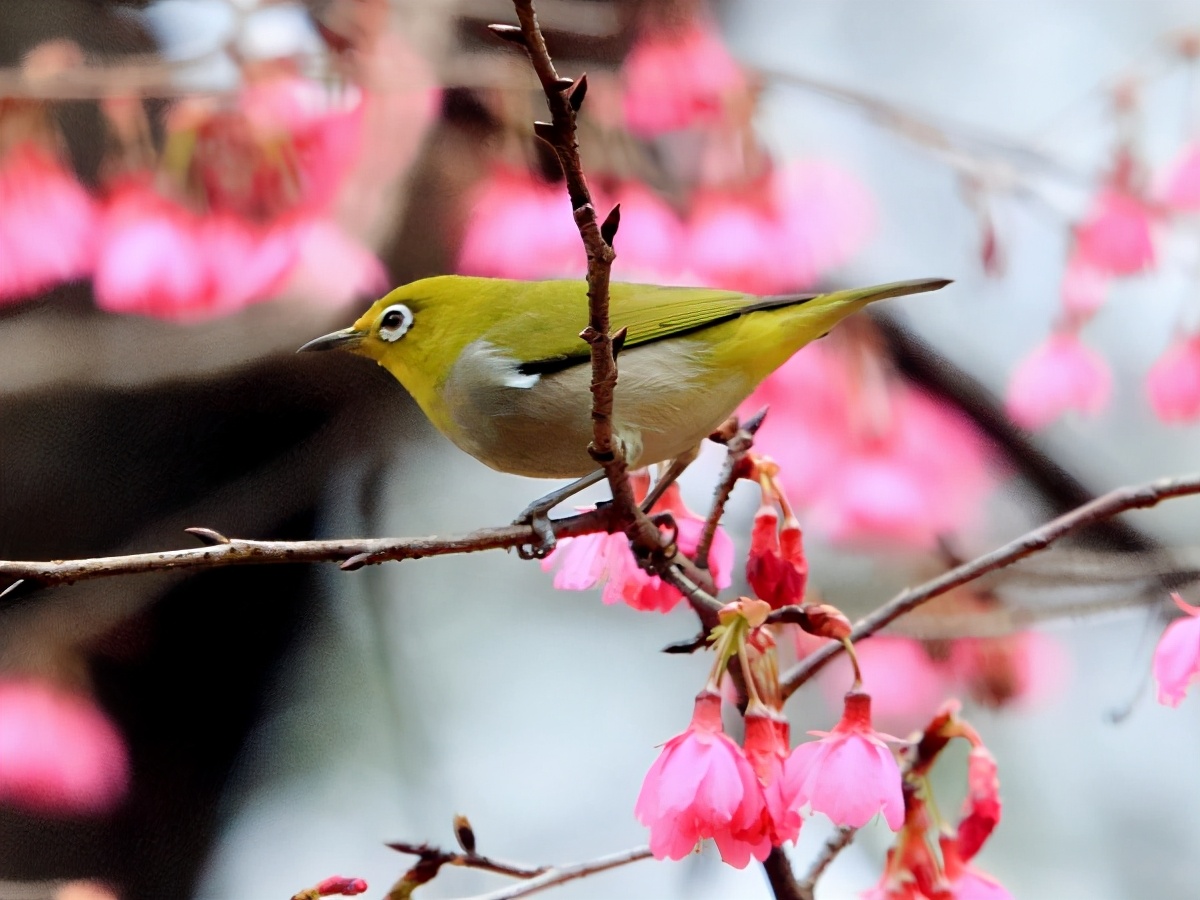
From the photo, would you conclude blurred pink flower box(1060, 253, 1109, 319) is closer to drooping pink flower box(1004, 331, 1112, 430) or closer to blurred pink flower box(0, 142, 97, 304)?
drooping pink flower box(1004, 331, 1112, 430)

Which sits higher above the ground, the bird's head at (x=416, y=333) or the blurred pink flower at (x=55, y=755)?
the bird's head at (x=416, y=333)

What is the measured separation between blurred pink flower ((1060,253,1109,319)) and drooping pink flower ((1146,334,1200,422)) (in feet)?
0.25

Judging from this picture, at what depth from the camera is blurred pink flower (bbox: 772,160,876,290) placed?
84 cm

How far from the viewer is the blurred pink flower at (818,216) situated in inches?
33.0

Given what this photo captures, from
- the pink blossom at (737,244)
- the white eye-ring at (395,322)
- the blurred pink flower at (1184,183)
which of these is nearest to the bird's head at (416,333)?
the white eye-ring at (395,322)

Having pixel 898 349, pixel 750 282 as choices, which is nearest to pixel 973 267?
pixel 898 349

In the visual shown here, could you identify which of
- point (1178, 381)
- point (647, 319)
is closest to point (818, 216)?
point (1178, 381)

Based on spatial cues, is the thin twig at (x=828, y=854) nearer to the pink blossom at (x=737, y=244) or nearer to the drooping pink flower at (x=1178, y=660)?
the drooping pink flower at (x=1178, y=660)

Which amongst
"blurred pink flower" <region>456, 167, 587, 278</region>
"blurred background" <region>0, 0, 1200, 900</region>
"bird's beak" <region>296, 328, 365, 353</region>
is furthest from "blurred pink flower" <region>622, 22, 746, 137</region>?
"bird's beak" <region>296, 328, 365, 353</region>

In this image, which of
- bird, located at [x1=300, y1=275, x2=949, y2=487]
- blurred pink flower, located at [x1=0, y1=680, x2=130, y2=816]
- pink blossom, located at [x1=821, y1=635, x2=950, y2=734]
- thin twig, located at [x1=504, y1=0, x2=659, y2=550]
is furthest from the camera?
pink blossom, located at [x1=821, y1=635, x2=950, y2=734]

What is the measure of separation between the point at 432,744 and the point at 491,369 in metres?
0.42

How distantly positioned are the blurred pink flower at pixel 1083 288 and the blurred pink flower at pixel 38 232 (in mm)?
827

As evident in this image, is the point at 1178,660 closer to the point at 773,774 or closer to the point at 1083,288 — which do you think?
the point at 773,774

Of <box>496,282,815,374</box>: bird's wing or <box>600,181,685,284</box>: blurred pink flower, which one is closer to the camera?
<box>496,282,815,374</box>: bird's wing
